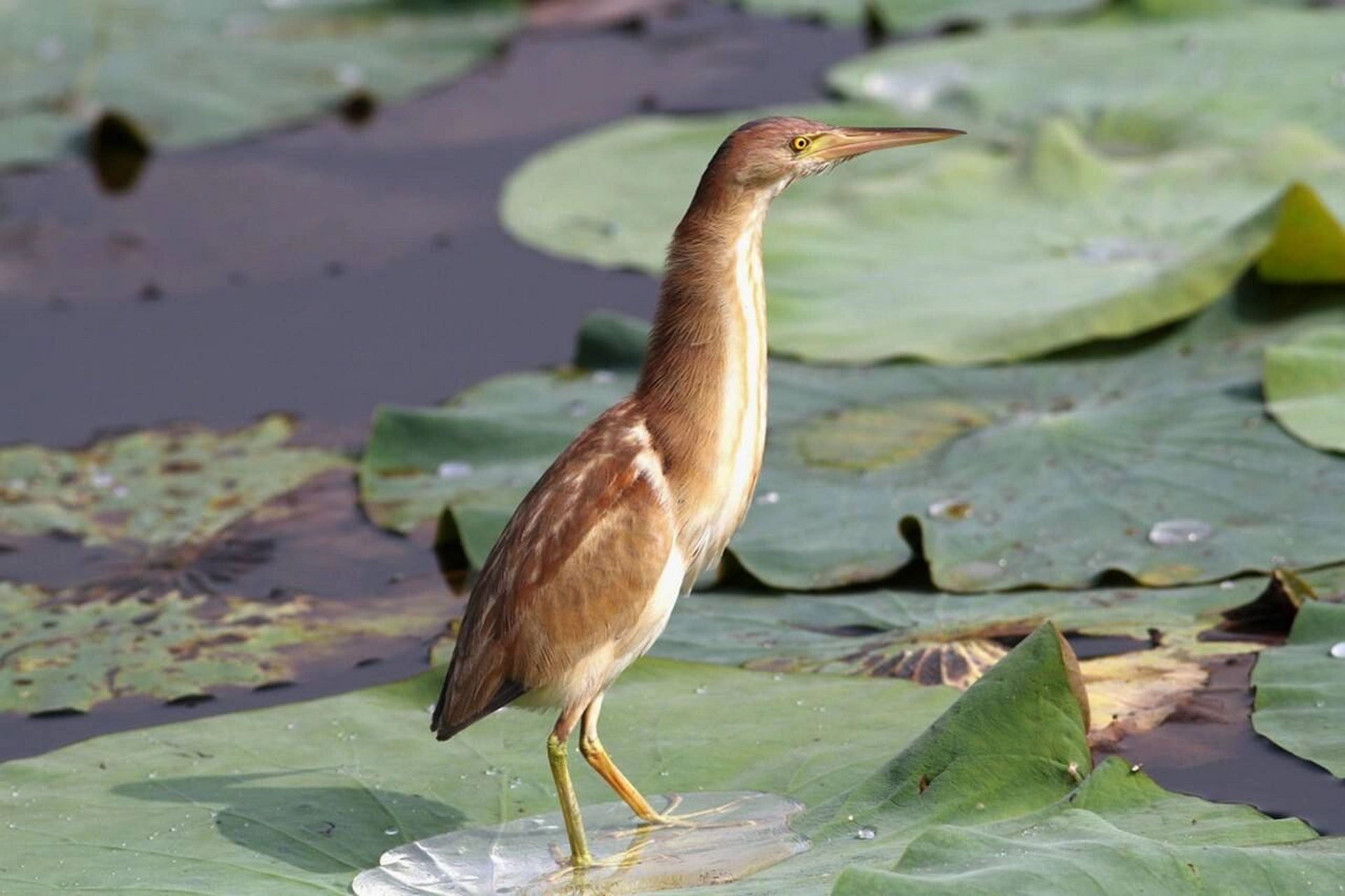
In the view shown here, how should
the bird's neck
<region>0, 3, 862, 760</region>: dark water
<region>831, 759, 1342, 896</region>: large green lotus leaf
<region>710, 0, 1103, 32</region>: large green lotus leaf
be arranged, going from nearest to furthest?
<region>831, 759, 1342, 896</region>: large green lotus leaf
the bird's neck
<region>0, 3, 862, 760</region>: dark water
<region>710, 0, 1103, 32</region>: large green lotus leaf

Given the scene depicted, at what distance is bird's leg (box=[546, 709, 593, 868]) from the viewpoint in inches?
137

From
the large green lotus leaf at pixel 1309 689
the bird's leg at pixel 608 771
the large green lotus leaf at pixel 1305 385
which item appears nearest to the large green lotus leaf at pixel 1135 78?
the large green lotus leaf at pixel 1305 385

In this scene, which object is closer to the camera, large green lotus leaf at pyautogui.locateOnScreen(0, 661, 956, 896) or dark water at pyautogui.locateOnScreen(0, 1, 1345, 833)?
large green lotus leaf at pyautogui.locateOnScreen(0, 661, 956, 896)

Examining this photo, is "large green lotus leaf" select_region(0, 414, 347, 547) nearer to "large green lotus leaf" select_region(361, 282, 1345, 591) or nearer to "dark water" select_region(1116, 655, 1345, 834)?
"large green lotus leaf" select_region(361, 282, 1345, 591)

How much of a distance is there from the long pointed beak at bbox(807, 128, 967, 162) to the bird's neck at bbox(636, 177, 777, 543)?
5.0 inches

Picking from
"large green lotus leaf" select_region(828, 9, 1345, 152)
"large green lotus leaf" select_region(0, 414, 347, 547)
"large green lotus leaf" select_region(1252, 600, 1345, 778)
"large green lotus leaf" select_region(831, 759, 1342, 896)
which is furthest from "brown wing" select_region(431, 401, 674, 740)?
"large green lotus leaf" select_region(828, 9, 1345, 152)

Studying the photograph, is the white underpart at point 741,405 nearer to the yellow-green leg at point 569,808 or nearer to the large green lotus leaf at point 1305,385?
the yellow-green leg at point 569,808

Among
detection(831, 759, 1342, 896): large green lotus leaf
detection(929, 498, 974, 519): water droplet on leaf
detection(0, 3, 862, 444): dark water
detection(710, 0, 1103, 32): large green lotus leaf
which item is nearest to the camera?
detection(831, 759, 1342, 896): large green lotus leaf

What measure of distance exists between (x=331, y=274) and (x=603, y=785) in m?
3.76

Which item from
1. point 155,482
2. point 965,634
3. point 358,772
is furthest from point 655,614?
point 155,482

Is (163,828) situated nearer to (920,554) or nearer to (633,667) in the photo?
(633,667)

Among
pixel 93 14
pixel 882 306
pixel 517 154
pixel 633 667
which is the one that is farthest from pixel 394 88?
pixel 633 667

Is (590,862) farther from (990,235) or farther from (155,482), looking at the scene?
(990,235)

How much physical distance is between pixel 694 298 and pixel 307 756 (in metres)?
1.18
